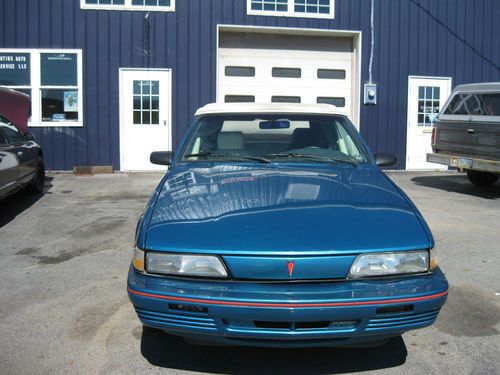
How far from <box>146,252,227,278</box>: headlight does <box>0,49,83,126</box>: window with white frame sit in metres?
9.97

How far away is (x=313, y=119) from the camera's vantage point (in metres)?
4.59

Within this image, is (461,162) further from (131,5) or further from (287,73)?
(131,5)

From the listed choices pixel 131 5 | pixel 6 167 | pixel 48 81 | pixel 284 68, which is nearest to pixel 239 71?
pixel 284 68

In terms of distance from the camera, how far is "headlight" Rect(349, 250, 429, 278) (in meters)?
2.73

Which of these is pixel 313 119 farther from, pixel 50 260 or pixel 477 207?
pixel 477 207

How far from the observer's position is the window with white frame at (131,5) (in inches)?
466

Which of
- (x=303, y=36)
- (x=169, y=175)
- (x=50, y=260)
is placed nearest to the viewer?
(x=169, y=175)

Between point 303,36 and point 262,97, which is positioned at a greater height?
point 303,36

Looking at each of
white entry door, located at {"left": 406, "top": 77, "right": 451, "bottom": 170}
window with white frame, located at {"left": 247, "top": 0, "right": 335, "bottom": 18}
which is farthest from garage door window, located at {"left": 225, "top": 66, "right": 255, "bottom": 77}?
white entry door, located at {"left": 406, "top": 77, "right": 451, "bottom": 170}

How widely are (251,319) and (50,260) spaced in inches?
139

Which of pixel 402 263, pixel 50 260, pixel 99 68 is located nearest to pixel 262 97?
pixel 99 68

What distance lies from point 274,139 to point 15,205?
560 centimetres

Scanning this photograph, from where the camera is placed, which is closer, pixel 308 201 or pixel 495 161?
pixel 308 201

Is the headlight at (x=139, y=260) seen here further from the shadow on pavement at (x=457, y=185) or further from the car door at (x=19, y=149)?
the shadow on pavement at (x=457, y=185)
